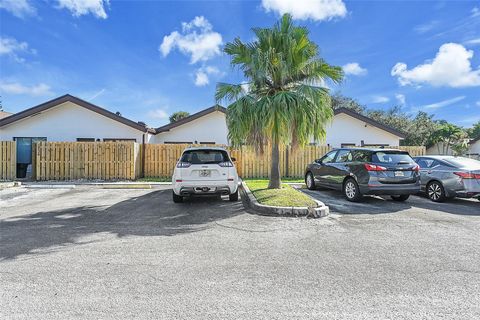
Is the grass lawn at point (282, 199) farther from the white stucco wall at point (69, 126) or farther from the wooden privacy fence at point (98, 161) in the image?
the white stucco wall at point (69, 126)

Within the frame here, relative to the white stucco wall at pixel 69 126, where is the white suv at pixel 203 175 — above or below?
below

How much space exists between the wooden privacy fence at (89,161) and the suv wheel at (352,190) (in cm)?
1059

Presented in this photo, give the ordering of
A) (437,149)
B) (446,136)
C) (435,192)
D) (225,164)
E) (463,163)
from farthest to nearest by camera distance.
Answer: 1. (437,149)
2. (446,136)
3. (435,192)
4. (463,163)
5. (225,164)

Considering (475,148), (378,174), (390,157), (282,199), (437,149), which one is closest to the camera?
(282,199)

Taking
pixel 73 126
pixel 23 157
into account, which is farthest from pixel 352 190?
pixel 73 126

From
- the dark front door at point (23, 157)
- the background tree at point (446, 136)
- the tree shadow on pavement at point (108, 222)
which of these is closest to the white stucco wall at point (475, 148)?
the background tree at point (446, 136)

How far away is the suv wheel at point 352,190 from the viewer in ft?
29.6

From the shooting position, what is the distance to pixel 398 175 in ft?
28.5

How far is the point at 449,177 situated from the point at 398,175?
1.97 meters

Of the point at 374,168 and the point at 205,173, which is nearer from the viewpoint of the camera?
the point at 205,173

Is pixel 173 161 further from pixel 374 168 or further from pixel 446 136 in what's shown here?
pixel 446 136

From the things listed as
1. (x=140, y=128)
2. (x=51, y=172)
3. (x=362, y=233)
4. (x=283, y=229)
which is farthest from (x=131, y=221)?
(x=140, y=128)

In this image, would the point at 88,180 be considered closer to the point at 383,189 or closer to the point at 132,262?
the point at 132,262

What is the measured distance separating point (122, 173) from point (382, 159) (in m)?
12.2
